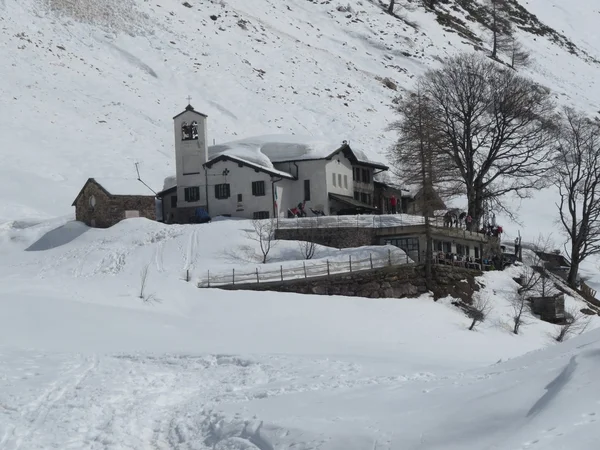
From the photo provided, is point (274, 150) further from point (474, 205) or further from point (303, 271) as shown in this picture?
point (303, 271)

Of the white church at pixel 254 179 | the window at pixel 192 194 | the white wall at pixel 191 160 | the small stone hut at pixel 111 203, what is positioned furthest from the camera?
the white wall at pixel 191 160

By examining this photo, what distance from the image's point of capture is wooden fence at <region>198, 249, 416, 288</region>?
111 feet

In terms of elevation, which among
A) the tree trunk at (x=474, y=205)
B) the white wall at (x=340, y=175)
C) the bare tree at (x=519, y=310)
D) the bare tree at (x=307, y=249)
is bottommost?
the bare tree at (x=519, y=310)

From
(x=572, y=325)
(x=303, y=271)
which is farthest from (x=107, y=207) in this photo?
(x=572, y=325)

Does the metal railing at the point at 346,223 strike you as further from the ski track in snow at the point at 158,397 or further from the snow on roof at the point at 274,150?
the ski track in snow at the point at 158,397

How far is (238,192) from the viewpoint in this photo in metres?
46.5

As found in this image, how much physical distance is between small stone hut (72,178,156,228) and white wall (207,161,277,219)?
389cm

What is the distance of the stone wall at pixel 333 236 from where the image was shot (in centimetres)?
4009

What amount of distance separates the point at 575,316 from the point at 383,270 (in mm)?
9188

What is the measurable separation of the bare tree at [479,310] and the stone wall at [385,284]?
0.40 m

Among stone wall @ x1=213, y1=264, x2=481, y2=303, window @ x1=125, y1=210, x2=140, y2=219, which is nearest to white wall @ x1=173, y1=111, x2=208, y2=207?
window @ x1=125, y1=210, x2=140, y2=219

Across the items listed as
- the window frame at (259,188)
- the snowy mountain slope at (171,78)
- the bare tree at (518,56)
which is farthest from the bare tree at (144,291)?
the bare tree at (518,56)

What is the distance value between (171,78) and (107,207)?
3549 cm

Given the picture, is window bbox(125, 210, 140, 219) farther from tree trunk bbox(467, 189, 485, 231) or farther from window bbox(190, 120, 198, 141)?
tree trunk bbox(467, 189, 485, 231)
